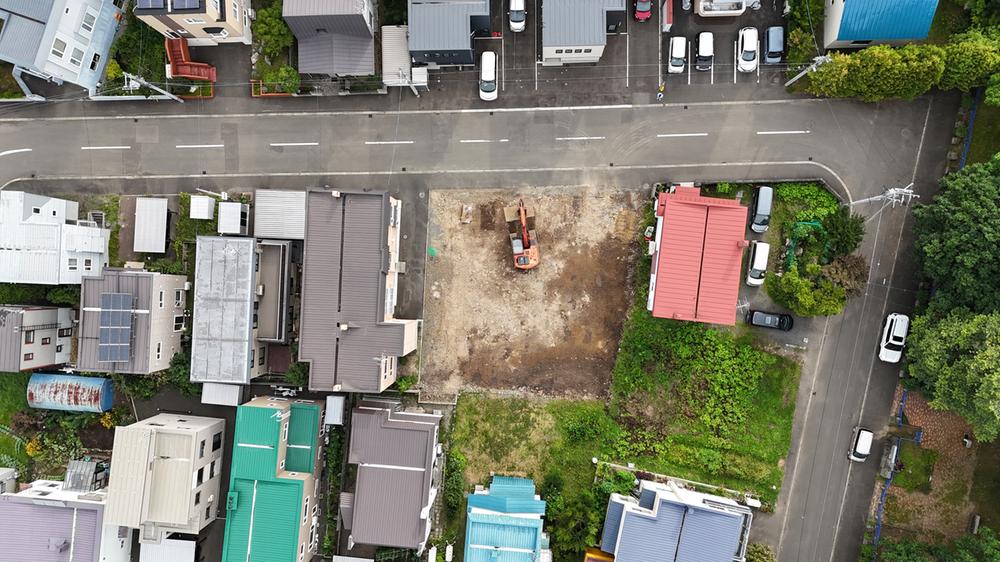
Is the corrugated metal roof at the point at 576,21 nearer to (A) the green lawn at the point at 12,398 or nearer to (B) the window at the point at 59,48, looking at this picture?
(B) the window at the point at 59,48

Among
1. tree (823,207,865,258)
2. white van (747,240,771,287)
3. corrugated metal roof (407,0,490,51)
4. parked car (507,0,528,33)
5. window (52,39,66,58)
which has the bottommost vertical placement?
white van (747,240,771,287)

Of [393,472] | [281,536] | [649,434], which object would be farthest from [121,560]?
[649,434]

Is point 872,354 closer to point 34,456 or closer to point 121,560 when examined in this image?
point 121,560

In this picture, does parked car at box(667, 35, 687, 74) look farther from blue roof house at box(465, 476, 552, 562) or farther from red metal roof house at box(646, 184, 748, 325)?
blue roof house at box(465, 476, 552, 562)

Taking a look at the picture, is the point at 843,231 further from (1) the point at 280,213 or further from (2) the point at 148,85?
(2) the point at 148,85

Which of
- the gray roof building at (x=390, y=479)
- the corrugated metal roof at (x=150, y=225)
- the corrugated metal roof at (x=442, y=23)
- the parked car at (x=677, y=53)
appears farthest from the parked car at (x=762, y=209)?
the corrugated metal roof at (x=150, y=225)

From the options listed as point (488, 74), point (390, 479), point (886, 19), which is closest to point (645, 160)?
point (488, 74)

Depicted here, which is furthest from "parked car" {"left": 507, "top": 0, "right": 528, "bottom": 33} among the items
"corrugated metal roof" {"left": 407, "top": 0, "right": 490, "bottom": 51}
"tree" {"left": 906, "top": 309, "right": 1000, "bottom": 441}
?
"tree" {"left": 906, "top": 309, "right": 1000, "bottom": 441}
